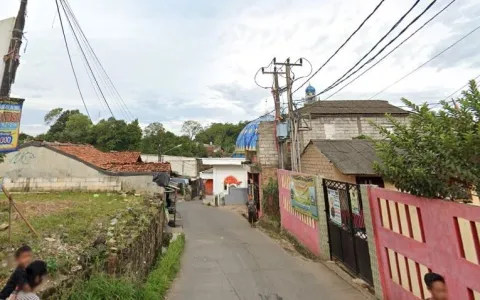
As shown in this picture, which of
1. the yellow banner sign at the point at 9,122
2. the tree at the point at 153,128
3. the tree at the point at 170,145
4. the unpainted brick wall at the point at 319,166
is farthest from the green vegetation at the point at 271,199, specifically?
the tree at the point at 153,128

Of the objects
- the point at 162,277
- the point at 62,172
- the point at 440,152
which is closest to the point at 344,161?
the point at 440,152

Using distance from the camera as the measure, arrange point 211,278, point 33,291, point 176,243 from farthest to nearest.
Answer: point 176,243, point 211,278, point 33,291

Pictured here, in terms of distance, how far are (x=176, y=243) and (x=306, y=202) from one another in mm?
5283

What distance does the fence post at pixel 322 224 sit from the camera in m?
8.17

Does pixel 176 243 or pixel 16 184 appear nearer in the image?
pixel 176 243

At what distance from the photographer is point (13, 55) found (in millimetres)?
5504

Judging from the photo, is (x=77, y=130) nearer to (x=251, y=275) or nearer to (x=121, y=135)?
(x=121, y=135)

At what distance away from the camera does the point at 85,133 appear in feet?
147

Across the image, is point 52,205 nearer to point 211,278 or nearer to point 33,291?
point 211,278

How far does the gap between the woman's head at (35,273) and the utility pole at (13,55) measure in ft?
12.4

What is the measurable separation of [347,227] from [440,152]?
370cm

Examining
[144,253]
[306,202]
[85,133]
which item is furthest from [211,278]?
[85,133]

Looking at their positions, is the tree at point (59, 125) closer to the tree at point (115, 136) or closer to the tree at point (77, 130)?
the tree at point (77, 130)

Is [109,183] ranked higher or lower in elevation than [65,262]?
higher
